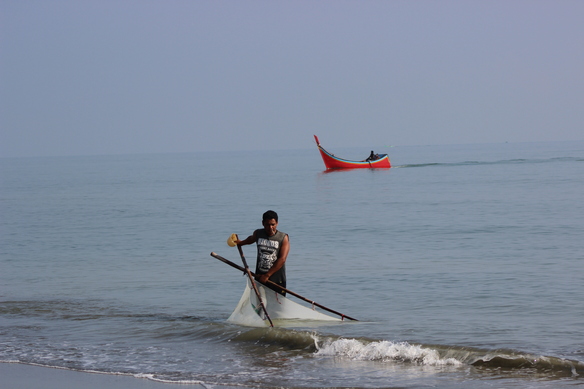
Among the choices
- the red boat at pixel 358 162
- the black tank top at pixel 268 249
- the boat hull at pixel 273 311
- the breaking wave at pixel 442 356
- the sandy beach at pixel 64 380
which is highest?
the red boat at pixel 358 162

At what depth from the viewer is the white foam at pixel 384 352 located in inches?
297

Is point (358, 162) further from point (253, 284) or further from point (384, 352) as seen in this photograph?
point (384, 352)

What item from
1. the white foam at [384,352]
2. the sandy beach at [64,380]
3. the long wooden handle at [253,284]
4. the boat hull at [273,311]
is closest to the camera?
the sandy beach at [64,380]

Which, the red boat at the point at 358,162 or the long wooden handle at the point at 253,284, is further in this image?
the red boat at the point at 358,162

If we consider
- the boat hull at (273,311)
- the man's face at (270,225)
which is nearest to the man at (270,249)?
the man's face at (270,225)

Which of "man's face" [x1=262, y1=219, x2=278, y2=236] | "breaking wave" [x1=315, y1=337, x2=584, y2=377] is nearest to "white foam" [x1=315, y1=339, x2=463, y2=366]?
"breaking wave" [x1=315, y1=337, x2=584, y2=377]

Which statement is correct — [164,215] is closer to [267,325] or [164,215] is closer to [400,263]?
[400,263]

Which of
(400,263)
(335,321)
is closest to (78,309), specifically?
(335,321)

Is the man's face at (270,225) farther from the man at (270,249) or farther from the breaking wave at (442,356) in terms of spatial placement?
the breaking wave at (442,356)

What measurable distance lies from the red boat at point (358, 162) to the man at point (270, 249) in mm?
48107

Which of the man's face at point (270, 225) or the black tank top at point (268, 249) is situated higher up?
the man's face at point (270, 225)

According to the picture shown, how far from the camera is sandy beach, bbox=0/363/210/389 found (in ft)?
22.0

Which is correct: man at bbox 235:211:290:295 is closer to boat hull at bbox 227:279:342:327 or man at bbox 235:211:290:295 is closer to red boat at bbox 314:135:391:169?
boat hull at bbox 227:279:342:327

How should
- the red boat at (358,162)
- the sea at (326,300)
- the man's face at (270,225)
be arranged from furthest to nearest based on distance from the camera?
the red boat at (358,162) < the man's face at (270,225) < the sea at (326,300)
